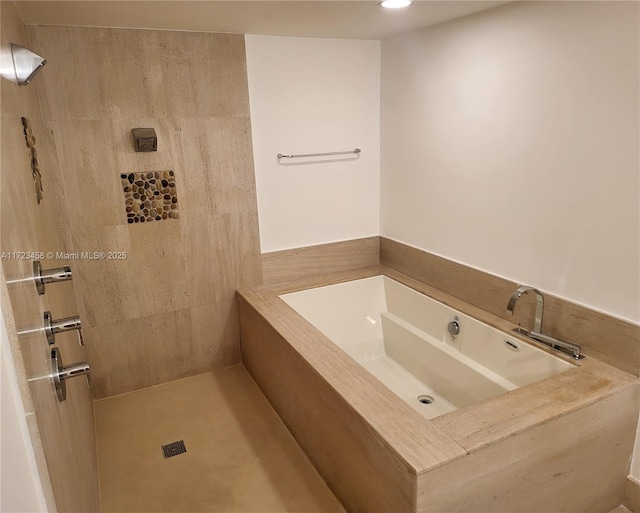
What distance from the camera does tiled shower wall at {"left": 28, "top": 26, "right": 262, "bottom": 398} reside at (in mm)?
2490

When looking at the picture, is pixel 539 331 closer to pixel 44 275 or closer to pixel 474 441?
pixel 474 441

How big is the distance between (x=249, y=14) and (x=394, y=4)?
2.28 ft

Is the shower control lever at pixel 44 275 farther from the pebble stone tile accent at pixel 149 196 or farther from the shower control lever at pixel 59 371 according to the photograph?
the pebble stone tile accent at pixel 149 196

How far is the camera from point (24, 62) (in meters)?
1.44

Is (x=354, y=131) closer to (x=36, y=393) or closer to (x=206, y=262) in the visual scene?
(x=206, y=262)

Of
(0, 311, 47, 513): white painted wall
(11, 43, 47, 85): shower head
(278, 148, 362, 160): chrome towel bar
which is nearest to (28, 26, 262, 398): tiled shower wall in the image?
(278, 148, 362, 160): chrome towel bar

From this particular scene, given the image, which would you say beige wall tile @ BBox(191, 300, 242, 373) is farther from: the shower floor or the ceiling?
the ceiling

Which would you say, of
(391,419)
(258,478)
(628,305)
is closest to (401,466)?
(391,419)

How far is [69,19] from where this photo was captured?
7.39 feet

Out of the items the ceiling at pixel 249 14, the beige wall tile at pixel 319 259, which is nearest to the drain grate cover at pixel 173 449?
the beige wall tile at pixel 319 259

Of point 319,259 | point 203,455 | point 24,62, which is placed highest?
point 24,62

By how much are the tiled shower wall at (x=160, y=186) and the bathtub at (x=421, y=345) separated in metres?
0.60

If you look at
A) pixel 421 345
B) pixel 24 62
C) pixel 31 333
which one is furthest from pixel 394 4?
pixel 31 333

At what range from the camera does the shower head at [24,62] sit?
1401mm
